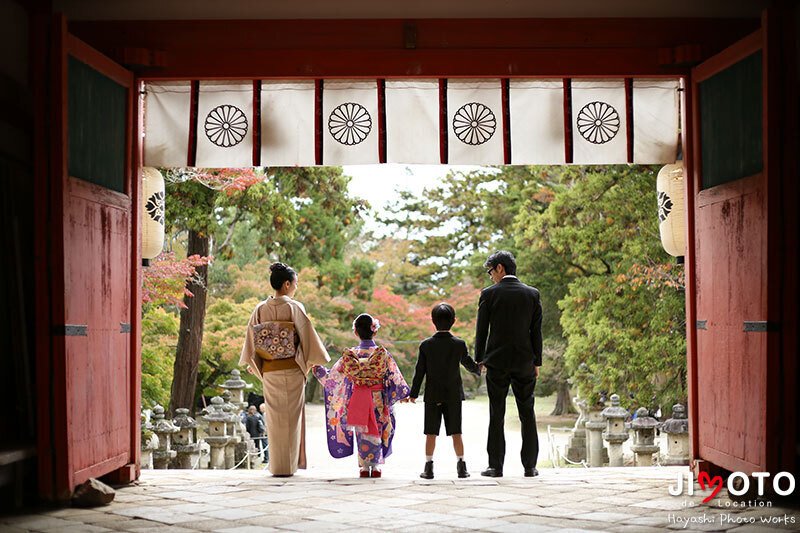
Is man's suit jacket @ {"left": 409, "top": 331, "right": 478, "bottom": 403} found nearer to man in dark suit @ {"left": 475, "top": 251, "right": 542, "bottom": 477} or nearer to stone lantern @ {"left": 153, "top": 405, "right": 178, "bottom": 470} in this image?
man in dark suit @ {"left": 475, "top": 251, "right": 542, "bottom": 477}

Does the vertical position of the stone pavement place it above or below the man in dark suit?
below

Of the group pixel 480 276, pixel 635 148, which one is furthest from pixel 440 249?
pixel 635 148

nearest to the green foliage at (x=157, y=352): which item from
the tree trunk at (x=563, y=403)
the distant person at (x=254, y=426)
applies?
the distant person at (x=254, y=426)

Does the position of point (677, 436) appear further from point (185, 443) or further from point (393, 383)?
point (185, 443)

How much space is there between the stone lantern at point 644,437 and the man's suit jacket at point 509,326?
5.81 meters

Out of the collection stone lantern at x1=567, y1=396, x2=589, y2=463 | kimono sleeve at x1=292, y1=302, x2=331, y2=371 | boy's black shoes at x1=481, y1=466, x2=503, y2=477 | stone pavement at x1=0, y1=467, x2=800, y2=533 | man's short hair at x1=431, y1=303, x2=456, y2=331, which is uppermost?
man's short hair at x1=431, y1=303, x2=456, y2=331

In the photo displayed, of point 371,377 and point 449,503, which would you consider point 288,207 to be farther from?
point 449,503

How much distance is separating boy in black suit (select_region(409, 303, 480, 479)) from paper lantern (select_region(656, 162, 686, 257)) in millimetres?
1666

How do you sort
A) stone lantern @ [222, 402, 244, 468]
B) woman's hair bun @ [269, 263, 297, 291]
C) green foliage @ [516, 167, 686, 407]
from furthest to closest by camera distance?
green foliage @ [516, 167, 686, 407]
stone lantern @ [222, 402, 244, 468]
woman's hair bun @ [269, 263, 297, 291]

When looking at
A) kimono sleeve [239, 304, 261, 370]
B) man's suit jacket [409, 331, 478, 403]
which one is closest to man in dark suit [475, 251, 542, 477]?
man's suit jacket [409, 331, 478, 403]

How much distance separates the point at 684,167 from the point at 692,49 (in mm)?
782

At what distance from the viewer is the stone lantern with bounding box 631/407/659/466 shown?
1141 centimetres

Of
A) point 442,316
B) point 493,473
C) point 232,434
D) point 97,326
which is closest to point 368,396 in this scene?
point 442,316

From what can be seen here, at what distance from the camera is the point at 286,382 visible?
6305 millimetres
